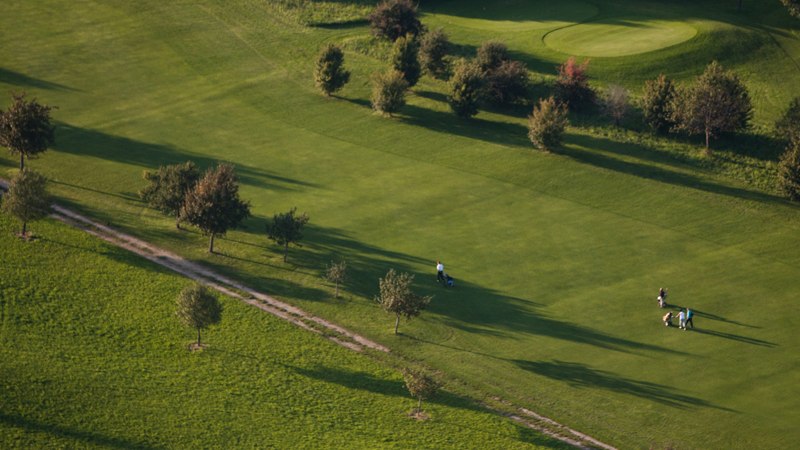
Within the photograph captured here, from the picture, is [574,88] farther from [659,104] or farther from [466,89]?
[466,89]

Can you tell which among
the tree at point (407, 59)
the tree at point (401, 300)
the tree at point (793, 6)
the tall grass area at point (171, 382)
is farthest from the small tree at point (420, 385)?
the tree at point (793, 6)

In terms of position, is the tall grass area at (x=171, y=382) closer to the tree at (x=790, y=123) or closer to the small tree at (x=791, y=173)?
the small tree at (x=791, y=173)

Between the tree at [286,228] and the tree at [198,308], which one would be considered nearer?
the tree at [198,308]

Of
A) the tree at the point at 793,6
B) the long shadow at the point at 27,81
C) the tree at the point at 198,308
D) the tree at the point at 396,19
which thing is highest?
the tree at the point at 793,6

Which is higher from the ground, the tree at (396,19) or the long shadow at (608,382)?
the tree at (396,19)

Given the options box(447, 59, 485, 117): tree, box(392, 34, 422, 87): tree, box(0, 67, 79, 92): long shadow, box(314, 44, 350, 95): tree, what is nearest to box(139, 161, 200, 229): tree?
box(314, 44, 350, 95): tree

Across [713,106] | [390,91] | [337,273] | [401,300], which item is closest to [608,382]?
[401,300]

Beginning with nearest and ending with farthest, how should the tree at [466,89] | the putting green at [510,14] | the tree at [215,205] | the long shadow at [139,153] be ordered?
the tree at [215,205] < the long shadow at [139,153] < the tree at [466,89] < the putting green at [510,14]
